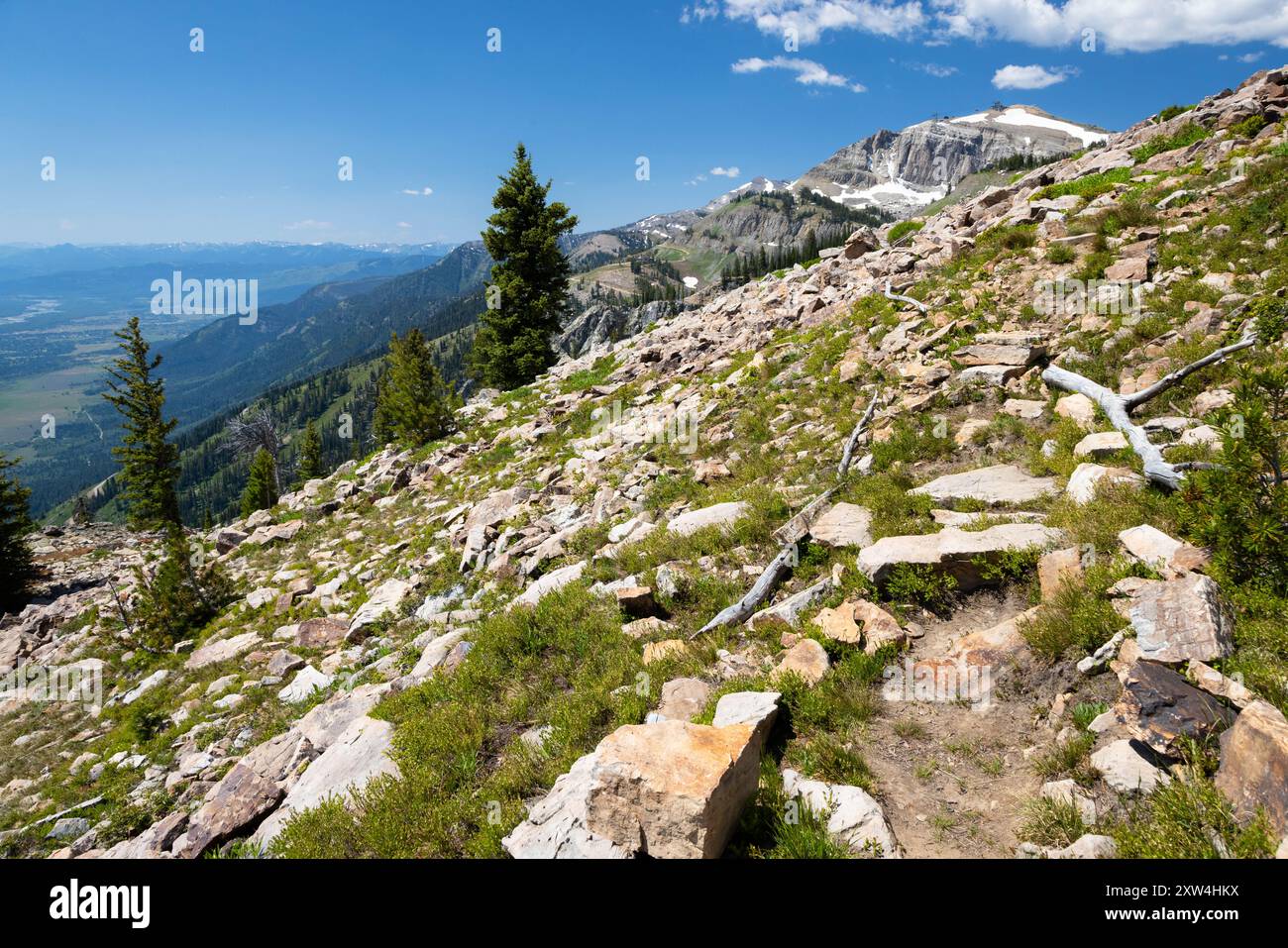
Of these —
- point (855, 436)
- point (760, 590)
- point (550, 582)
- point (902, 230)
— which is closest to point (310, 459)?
point (902, 230)

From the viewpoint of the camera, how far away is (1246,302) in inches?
395

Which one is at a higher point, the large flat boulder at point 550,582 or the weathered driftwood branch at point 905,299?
the weathered driftwood branch at point 905,299

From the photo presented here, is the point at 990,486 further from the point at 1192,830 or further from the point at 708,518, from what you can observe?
the point at 1192,830

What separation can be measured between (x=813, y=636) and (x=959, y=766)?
189 centimetres

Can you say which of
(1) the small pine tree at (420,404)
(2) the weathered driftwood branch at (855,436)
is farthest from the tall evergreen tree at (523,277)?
(2) the weathered driftwood branch at (855,436)

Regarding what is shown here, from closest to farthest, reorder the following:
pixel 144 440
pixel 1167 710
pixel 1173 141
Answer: pixel 1167 710 → pixel 1173 141 → pixel 144 440

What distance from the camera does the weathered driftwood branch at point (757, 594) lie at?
23.9 ft

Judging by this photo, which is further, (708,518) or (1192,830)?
(708,518)

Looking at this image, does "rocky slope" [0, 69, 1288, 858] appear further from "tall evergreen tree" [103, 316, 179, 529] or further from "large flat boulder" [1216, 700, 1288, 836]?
"tall evergreen tree" [103, 316, 179, 529]

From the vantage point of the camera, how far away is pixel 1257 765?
11.0ft

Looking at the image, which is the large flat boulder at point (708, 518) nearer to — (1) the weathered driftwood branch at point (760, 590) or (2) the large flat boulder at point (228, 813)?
(1) the weathered driftwood branch at point (760, 590)

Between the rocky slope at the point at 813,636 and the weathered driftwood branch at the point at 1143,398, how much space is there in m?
0.20
